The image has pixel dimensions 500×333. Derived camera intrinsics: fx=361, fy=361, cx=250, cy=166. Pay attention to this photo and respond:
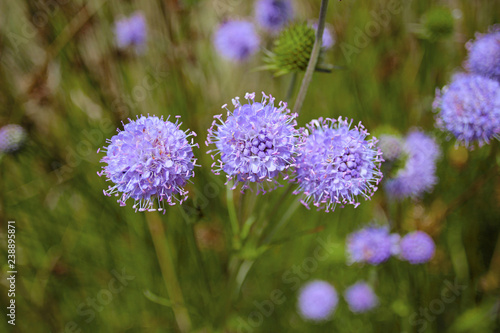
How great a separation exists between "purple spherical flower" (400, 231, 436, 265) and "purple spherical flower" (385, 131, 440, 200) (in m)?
0.22

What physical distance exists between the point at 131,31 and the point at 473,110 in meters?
2.35

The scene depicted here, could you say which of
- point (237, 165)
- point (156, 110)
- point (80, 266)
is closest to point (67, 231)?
point (80, 266)

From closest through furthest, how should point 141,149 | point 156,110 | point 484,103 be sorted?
point 141,149
point 484,103
point 156,110

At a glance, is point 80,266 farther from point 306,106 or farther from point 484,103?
point 484,103

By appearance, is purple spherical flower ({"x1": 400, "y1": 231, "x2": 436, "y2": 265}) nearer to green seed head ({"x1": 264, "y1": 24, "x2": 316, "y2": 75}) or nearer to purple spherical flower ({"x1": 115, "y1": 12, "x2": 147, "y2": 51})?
green seed head ({"x1": 264, "y1": 24, "x2": 316, "y2": 75})

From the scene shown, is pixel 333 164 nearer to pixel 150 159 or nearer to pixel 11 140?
pixel 150 159

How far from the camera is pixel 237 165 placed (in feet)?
3.57

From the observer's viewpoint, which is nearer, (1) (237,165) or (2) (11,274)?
(1) (237,165)

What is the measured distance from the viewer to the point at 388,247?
6.22ft

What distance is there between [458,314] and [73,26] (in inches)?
114

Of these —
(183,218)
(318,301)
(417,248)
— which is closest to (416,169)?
(417,248)

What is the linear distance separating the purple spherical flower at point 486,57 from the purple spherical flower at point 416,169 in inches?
16.9

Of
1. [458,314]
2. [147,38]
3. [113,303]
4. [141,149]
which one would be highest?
[147,38]

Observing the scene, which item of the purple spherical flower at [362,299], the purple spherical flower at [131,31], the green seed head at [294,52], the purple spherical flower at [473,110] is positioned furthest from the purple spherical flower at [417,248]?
the purple spherical flower at [131,31]
